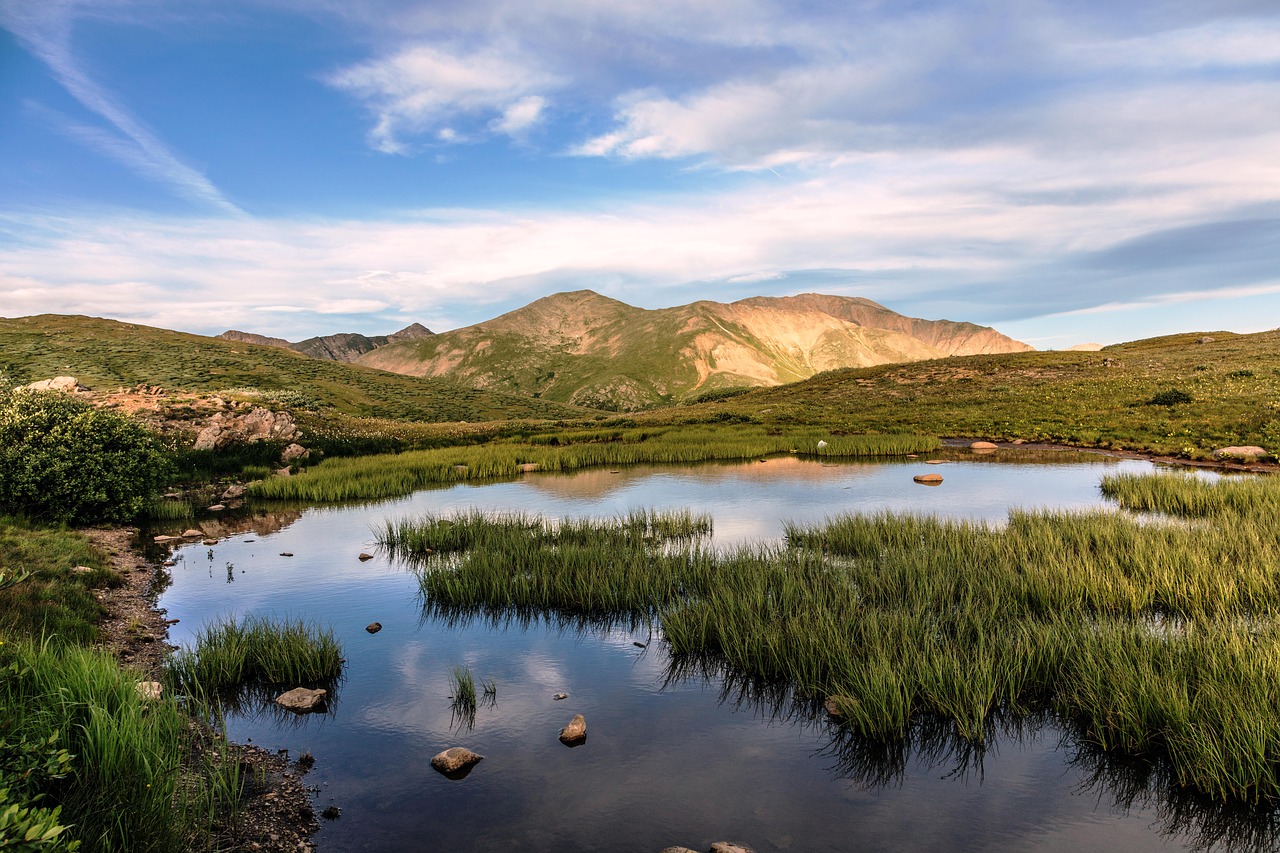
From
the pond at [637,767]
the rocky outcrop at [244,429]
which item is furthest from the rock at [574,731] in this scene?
the rocky outcrop at [244,429]

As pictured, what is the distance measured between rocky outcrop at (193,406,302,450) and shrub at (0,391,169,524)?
17.8 metres

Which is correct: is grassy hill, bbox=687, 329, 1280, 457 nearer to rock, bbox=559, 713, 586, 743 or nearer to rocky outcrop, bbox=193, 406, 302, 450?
rock, bbox=559, 713, 586, 743

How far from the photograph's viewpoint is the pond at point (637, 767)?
A: 24.0ft

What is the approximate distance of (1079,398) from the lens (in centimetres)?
6312

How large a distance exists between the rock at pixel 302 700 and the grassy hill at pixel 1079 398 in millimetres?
43823

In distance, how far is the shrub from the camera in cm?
2006

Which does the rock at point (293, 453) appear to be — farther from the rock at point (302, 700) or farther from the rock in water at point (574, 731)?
the rock in water at point (574, 731)

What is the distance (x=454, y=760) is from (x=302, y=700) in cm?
352

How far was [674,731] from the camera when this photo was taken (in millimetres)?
9531

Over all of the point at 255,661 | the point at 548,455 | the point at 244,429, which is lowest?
the point at 255,661

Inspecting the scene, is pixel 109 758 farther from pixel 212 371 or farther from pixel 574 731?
pixel 212 371

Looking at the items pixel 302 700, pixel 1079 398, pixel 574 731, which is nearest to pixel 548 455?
pixel 302 700

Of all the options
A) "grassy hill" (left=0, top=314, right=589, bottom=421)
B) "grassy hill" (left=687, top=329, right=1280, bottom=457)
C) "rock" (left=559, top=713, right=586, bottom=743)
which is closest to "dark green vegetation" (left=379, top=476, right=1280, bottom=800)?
"rock" (left=559, top=713, right=586, bottom=743)

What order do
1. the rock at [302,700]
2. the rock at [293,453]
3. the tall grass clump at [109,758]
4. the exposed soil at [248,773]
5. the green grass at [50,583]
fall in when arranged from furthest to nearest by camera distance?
the rock at [293,453] < the green grass at [50,583] < the rock at [302,700] < the exposed soil at [248,773] < the tall grass clump at [109,758]
